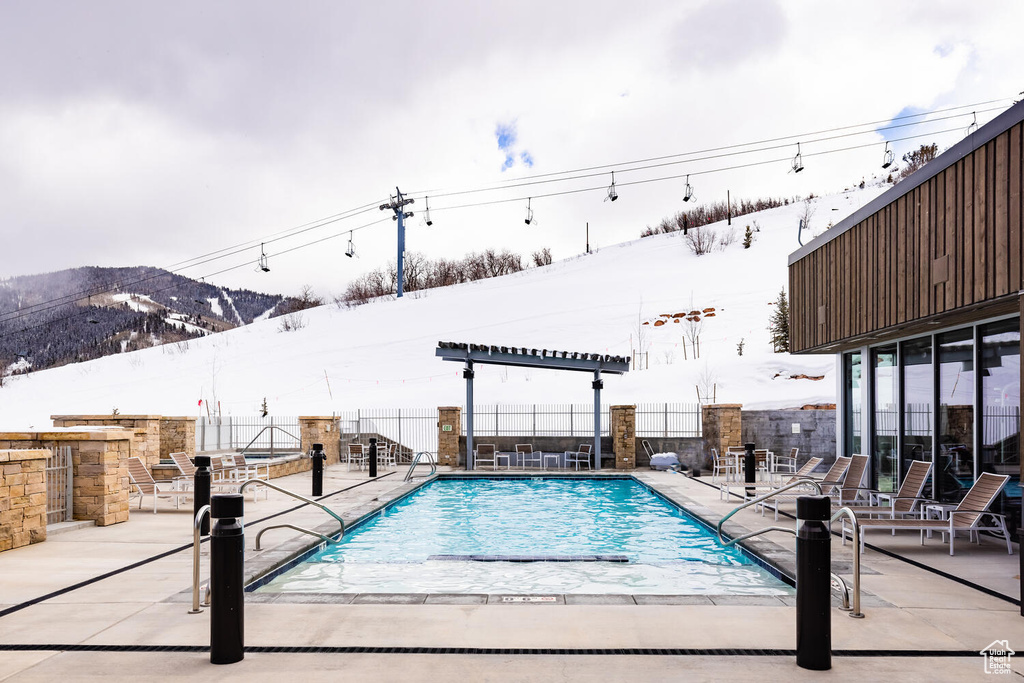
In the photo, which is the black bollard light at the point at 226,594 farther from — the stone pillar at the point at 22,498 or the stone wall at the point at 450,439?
the stone wall at the point at 450,439

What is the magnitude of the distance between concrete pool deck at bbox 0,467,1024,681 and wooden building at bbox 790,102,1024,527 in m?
2.71

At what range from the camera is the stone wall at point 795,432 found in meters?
19.2

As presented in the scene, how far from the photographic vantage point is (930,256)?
8.54 metres

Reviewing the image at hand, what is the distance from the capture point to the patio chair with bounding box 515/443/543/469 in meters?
20.3

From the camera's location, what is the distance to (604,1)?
49.8 ft

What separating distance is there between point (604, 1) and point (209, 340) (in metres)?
55.5

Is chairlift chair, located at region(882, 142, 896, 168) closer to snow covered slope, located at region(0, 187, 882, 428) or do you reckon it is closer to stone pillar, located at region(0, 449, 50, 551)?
snow covered slope, located at region(0, 187, 882, 428)

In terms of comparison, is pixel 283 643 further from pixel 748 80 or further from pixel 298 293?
pixel 298 293

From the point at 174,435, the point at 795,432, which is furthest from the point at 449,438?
the point at 795,432

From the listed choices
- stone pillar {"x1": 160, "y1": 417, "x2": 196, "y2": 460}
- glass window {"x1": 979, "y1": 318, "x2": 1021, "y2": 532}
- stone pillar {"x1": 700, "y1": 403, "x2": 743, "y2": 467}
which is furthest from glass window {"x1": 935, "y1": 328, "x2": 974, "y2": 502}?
stone pillar {"x1": 160, "y1": 417, "x2": 196, "y2": 460}

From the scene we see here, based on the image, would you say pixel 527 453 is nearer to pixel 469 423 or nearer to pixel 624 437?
pixel 469 423

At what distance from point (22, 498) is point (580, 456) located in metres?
14.3

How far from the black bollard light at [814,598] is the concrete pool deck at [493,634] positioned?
0.10 meters

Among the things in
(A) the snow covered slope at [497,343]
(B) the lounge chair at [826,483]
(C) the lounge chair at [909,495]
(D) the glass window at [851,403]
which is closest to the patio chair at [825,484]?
(B) the lounge chair at [826,483]
